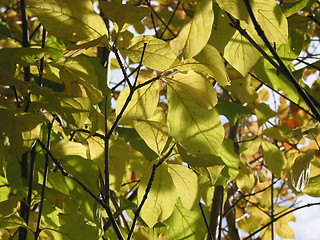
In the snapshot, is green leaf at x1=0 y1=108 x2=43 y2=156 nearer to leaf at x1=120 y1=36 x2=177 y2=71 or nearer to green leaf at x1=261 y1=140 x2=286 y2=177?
leaf at x1=120 y1=36 x2=177 y2=71

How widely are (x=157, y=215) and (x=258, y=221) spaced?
1.24 metres

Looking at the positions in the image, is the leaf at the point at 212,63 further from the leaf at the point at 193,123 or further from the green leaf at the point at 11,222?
the green leaf at the point at 11,222

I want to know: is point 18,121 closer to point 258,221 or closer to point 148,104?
point 148,104

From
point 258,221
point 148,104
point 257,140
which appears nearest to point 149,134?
point 148,104

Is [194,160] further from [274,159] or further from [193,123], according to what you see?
[274,159]

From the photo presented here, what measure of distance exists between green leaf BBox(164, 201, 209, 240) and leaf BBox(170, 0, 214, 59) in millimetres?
485

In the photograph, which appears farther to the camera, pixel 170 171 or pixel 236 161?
pixel 236 161

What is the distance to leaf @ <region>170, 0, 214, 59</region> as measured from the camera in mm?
637

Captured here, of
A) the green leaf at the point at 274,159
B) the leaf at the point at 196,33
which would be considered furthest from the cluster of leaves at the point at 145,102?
the green leaf at the point at 274,159

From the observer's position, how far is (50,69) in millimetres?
1022

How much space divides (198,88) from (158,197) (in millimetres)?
225

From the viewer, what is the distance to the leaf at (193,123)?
739mm

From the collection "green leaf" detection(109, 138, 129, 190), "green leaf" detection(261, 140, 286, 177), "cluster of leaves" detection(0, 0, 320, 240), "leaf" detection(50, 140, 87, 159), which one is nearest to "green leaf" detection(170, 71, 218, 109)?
"cluster of leaves" detection(0, 0, 320, 240)

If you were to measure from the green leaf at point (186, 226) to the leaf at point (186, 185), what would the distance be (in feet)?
0.66
